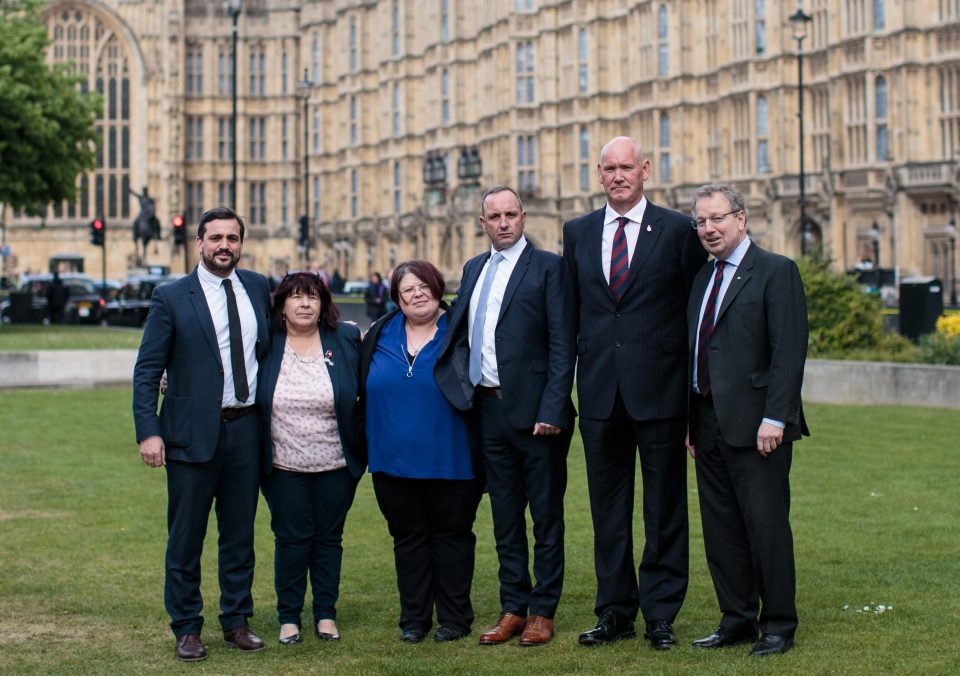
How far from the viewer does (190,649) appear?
8.62 metres

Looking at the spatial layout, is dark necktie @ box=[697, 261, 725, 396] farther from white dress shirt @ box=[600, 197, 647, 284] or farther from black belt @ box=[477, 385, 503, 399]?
black belt @ box=[477, 385, 503, 399]

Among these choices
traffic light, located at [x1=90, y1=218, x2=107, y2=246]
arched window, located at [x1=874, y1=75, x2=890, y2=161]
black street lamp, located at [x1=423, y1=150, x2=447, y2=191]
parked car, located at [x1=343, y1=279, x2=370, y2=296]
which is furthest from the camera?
black street lamp, located at [x1=423, y1=150, x2=447, y2=191]

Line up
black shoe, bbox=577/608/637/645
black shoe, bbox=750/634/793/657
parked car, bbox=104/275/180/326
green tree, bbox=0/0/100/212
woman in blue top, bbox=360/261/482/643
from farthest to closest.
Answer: parked car, bbox=104/275/180/326 < green tree, bbox=0/0/100/212 < woman in blue top, bbox=360/261/482/643 < black shoe, bbox=577/608/637/645 < black shoe, bbox=750/634/793/657

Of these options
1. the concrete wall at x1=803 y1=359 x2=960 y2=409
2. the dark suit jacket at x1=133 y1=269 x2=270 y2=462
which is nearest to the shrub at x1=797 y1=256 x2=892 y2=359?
the concrete wall at x1=803 y1=359 x2=960 y2=409

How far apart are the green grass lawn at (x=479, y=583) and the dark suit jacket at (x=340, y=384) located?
1015 millimetres

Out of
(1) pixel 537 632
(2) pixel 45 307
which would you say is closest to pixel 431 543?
(1) pixel 537 632

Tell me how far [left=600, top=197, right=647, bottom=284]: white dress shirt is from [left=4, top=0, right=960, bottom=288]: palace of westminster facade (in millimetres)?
23139

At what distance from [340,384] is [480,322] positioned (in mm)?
844

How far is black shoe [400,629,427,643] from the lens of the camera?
8.98 meters

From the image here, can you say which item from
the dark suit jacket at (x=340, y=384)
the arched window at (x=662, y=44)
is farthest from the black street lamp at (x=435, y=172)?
the dark suit jacket at (x=340, y=384)

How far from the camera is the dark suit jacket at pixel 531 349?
8.89 meters

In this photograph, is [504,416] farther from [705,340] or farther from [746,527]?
[746,527]

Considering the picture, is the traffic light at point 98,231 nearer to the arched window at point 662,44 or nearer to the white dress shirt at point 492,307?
the arched window at point 662,44

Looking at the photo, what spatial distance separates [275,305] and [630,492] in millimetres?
2215
